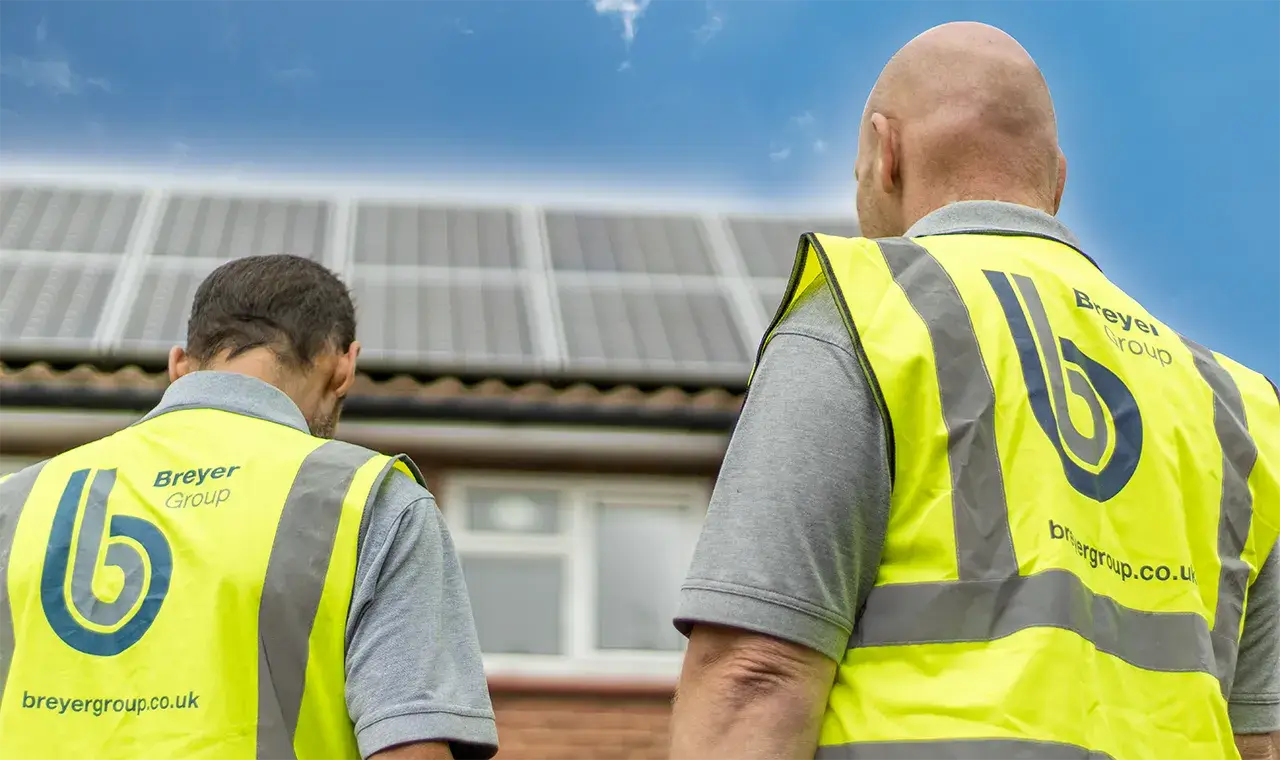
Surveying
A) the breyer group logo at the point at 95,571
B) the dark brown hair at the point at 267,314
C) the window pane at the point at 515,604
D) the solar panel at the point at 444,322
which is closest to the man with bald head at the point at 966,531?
the breyer group logo at the point at 95,571

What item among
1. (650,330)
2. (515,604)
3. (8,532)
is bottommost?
(515,604)

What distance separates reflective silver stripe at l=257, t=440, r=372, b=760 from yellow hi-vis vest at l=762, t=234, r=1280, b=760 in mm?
973

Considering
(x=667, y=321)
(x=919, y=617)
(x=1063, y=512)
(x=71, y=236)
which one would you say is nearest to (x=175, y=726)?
(x=919, y=617)

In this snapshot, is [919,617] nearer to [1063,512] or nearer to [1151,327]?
[1063,512]

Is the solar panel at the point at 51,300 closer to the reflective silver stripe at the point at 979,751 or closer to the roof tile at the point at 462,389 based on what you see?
the roof tile at the point at 462,389

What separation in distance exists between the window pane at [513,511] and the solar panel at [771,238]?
3081 millimetres

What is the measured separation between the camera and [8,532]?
2738 millimetres

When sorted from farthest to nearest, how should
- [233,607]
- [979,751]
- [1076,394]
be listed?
[233,607] → [1076,394] → [979,751]

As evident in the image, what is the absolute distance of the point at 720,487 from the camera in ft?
6.51

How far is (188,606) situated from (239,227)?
11.2 m

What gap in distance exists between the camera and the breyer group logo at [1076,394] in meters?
1.98

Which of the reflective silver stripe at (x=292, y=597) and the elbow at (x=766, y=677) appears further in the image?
the reflective silver stripe at (x=292, y=597)

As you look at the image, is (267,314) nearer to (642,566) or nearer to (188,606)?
(188,606)

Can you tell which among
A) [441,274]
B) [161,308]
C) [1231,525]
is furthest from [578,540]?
[1231,525]
